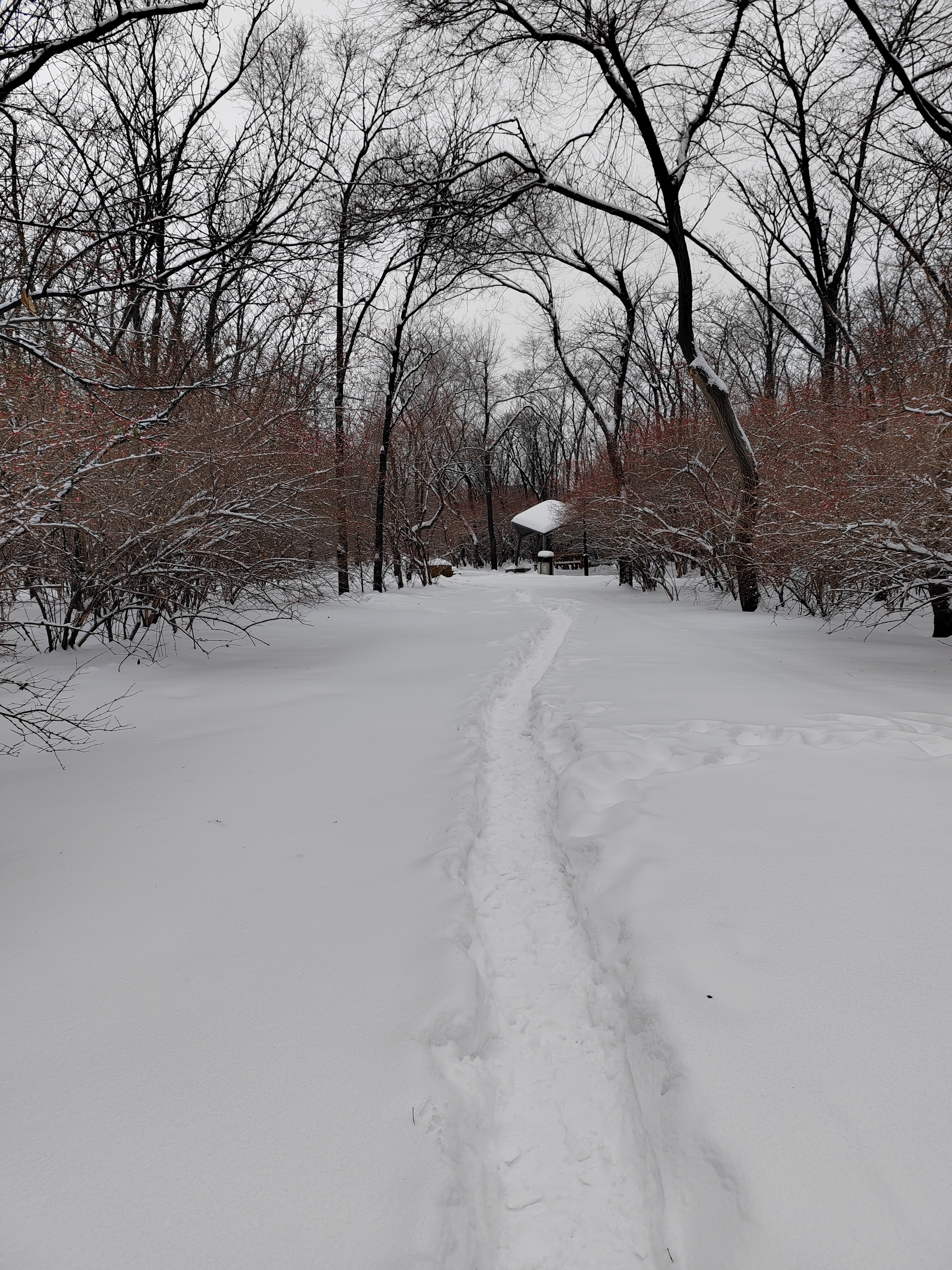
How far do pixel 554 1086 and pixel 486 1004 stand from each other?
35 cm

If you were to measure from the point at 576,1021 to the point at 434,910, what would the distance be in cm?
73

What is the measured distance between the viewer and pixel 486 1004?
2.12m

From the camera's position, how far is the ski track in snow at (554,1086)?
1460 millimetres

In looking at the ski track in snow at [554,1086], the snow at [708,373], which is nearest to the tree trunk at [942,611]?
the snow at [708,373]

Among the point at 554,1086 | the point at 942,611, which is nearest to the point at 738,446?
the point at 942,611

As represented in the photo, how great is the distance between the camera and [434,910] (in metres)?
2.56

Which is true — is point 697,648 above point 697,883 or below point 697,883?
above

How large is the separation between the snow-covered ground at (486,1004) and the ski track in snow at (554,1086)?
0.03 feet

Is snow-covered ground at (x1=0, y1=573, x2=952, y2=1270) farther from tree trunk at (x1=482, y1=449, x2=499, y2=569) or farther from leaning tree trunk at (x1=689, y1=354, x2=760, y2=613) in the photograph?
tree trunk at (x1=482, y1=449, x2=499, y2=569)

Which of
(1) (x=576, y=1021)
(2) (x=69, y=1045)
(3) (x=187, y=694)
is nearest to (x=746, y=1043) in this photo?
Result: (1) (x=576, y=1021)

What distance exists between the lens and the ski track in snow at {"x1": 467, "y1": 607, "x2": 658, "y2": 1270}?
146cm

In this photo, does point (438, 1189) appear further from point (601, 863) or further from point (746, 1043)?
point (601, 863)

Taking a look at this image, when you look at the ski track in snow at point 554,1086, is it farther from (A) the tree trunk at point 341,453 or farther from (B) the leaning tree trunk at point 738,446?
(A) the tree trunk at point 341,453

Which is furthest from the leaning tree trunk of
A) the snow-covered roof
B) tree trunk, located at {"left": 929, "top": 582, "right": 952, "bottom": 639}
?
the snow-covered roof
